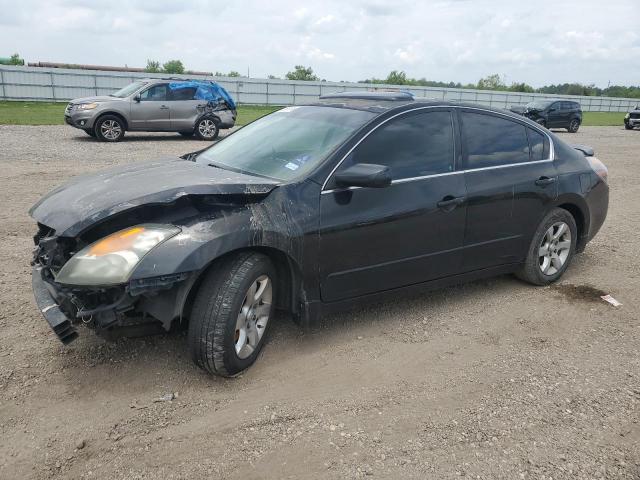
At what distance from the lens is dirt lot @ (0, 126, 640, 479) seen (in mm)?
2668

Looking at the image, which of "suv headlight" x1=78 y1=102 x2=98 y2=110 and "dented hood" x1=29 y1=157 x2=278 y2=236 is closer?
"dented hood" x1=29 y1=157 x2=278 y2=236

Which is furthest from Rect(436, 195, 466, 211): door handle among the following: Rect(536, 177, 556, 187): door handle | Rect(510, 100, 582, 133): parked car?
Rect(510, 100, 582, 133): parked car

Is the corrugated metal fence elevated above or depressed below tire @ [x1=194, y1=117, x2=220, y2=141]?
above

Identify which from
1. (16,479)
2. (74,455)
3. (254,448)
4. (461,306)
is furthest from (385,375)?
(16,479)

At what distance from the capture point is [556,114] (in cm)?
2695

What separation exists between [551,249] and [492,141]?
4.12 ft

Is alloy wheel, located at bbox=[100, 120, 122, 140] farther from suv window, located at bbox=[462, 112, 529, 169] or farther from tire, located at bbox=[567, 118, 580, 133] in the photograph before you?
tire, located at bbox=[567, 118, 580, 133]

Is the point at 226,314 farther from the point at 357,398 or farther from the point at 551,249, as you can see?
the point at 551,249

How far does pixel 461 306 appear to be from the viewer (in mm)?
4633

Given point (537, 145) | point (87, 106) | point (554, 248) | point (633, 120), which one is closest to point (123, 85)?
point (87, 106)

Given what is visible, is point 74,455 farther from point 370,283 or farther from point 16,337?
point 370,283

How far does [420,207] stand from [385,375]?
4.02ft

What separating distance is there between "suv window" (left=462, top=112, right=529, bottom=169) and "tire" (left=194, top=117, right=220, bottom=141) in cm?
1293

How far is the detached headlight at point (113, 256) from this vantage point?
2.83m
